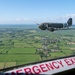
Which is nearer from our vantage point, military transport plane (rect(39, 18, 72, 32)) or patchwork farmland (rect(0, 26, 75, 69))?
military transport plane (rect(39, 18, 72, 32))

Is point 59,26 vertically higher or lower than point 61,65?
higher

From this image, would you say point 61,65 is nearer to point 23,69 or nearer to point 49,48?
point 23,69

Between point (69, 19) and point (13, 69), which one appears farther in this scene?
point (69, 19)

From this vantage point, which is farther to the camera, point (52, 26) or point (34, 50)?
point (34, 50)

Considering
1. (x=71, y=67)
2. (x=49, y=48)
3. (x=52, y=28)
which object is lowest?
(x=49, y=48)

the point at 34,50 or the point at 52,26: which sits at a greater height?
the point at 52,26

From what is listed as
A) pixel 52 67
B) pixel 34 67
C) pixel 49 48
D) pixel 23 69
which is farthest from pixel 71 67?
pixel 49 48

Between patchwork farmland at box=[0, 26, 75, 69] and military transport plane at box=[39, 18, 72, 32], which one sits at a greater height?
military transport plane at box=[39, 18, 72, 32]

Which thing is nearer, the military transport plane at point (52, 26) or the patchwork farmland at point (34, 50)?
the military transport plane at point (52, 26)

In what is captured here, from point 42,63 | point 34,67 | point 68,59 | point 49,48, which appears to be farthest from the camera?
point 49,48

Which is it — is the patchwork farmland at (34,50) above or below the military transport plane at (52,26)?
below

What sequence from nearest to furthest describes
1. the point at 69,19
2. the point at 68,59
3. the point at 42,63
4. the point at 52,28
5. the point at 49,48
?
1. the point at 42,63
2. the point at 68,59
3. the point at 52,28
4. the point at 69,19
5. the point at 49,48
